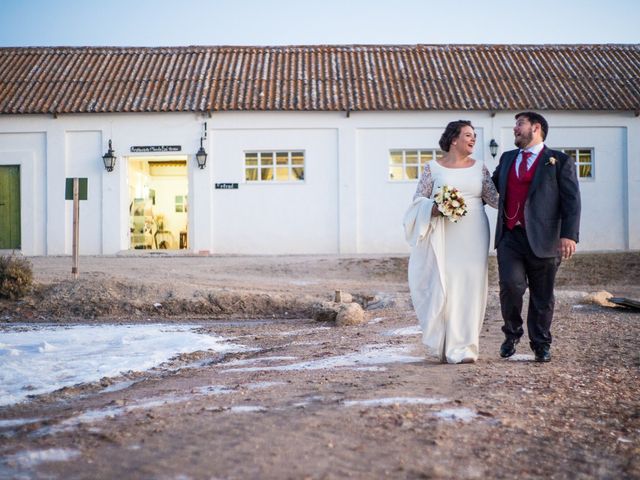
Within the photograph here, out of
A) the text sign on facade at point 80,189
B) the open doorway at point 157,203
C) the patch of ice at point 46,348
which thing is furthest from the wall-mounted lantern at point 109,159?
the patch of ice at point 46,348

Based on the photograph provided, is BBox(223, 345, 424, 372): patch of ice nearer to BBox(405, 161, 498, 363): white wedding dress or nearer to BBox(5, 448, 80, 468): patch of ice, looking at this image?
BBox(405, 161, 498, 363): white wedding dress

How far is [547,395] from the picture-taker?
186 inches

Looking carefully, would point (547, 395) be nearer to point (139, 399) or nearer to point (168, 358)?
point (139, 399)

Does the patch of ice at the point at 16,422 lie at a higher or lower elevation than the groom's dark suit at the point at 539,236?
lower

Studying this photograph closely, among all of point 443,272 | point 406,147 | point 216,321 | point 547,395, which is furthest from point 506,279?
point 406,147

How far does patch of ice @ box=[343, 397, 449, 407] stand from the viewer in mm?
4348

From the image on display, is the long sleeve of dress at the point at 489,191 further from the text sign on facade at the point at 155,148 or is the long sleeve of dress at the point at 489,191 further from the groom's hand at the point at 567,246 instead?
the text sign on facade at the point at 155,148

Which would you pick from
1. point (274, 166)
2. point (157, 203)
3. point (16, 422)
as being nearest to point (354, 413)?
point (16, 422)

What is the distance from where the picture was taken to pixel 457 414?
4.13 metres

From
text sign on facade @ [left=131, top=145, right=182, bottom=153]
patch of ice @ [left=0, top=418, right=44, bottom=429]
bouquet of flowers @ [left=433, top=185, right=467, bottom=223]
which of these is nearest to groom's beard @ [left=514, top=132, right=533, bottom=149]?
bouquet of flowers @ [left=433, top=185, right=467, bottom=223]

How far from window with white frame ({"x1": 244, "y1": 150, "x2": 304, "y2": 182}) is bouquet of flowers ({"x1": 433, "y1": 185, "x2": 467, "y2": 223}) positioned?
1465 cm

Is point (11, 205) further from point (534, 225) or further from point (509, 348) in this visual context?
point (534, 225)

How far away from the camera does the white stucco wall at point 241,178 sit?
2039 centimetres

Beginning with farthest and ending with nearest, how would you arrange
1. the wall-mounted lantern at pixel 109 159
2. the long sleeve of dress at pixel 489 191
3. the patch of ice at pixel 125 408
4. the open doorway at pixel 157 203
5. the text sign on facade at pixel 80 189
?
the open doorway at pixel 157 203 < the wall-mounted lantern at pixel 109 159 < the text sign on facade at pixel 80 189 < the long sleeve of dress at pixel 489 191 < the patch of ice at pixel 125 408
